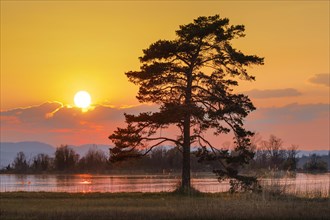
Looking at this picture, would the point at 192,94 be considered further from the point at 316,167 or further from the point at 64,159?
the point at 316,167

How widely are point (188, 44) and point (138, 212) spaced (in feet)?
54.6

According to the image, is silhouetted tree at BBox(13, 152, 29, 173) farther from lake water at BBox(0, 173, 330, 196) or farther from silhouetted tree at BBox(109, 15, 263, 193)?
silhouetted tree at BBox(109, 15, 263, 193)

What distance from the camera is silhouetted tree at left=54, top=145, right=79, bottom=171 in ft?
265

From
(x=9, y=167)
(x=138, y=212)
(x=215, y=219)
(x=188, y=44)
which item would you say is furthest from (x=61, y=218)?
(x=9, y=167)

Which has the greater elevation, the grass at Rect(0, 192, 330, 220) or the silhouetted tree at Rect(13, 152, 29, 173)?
the silhouetted tree at Rect(13, 152, 29, 173)

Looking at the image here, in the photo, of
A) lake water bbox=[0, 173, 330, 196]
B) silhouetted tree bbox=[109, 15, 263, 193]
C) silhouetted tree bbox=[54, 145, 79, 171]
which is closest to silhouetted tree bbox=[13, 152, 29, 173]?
silhouetted tree bbox=[54, 145, 79, 171]

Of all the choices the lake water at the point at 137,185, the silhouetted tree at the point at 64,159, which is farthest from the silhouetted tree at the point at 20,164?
the lake water at the point at 137,185

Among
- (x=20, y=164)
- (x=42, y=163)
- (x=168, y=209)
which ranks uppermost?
(x=42, y=163)

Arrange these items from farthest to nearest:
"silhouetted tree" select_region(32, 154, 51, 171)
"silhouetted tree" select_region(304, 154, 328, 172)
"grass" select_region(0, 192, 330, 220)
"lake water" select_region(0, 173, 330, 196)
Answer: "silhouetted tree" select_region(304, 154, 328, 172), "silhouetted tree" select_region(32, 154, 51, 171), "lake water" select_region(0, 173, 330, 196), "grass" select_region(0, 192, 330, 220)

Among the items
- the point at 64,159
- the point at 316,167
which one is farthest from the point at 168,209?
the point at 316,167

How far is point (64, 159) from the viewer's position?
8094 cm

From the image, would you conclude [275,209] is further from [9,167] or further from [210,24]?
[9,167]

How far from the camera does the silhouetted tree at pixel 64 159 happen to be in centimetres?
8062

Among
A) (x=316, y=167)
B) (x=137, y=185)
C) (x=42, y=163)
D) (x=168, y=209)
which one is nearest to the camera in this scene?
(x=168, y=209)
